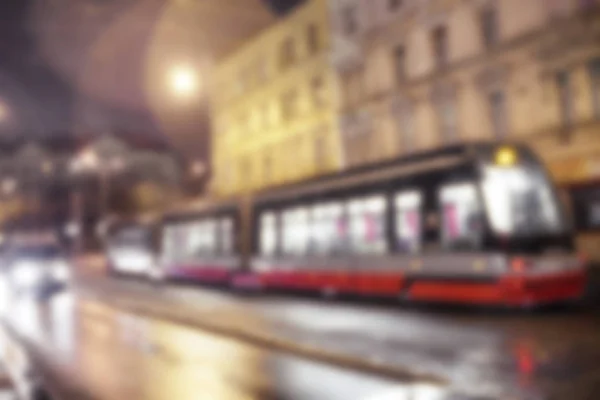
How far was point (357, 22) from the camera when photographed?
1184 inches

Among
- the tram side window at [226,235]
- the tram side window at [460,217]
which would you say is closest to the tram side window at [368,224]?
the tram side window at [460,217]

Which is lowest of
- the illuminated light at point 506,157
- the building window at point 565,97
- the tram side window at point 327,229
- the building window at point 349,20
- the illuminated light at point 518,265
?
the illuminated light at point 518,265

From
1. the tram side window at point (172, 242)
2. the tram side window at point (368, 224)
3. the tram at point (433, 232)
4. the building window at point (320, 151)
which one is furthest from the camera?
the building window at point (320, 151)

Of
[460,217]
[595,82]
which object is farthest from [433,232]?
[595,82]

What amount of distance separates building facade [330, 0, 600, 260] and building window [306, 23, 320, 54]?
1.98 metres

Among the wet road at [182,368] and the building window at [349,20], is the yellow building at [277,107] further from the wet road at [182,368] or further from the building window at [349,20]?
the wet road at [182,368]

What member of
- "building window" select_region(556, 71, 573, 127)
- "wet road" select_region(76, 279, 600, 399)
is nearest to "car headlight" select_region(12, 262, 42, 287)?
"wet road" select_region(76, 279, 600, 399)

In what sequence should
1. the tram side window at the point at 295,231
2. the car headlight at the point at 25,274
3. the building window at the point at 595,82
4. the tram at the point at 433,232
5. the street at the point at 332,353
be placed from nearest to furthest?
the street at the point at 332,353 < the tram at the point at 433,232 < the tram side window at the point at 295,231 < the building window at the point at 595,82 < the car headlight at the point at 25,274

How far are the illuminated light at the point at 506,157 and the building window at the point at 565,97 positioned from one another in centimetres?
898

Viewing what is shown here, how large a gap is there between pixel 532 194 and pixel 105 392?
29.4 ft

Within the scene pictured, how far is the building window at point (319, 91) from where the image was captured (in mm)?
32875

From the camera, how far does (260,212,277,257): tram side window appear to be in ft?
61.6

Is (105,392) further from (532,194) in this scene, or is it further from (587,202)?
(587,202)

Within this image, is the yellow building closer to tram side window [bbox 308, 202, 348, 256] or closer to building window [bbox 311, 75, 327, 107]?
building window [bbox 311, 75, 327, 107]
